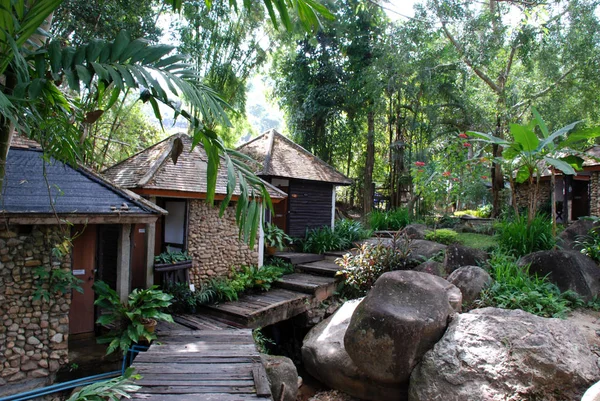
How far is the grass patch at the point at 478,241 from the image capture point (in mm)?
9717

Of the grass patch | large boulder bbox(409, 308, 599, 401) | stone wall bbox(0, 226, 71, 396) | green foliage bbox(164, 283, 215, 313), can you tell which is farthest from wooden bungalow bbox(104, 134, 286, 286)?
the grass patch

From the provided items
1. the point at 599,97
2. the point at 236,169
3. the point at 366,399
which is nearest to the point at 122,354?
the point at 366,399

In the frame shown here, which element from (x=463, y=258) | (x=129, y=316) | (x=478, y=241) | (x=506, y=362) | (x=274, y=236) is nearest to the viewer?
(x=506, y=362)

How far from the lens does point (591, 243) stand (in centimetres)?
909

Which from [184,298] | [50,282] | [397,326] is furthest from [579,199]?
[50,282]

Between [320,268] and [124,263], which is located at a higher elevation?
[124,263]

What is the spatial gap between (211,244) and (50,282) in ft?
12.4

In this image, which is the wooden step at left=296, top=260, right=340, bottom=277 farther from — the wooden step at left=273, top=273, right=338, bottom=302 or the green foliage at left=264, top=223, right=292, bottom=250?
the green foliage at left=264, top=223, right=292, bottom=250

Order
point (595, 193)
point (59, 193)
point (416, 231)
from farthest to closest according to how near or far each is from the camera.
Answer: point (416, 231), point (595, 193), point (59, 193)

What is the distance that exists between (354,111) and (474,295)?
11.5 meters

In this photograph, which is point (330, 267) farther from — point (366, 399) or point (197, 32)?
point (197, 32)

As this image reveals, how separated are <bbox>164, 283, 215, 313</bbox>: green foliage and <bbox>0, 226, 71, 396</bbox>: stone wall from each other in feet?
8.04

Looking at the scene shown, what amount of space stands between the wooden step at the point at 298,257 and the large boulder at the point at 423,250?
2957 millimetres

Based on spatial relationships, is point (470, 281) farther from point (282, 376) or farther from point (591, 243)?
point (282, 376)
